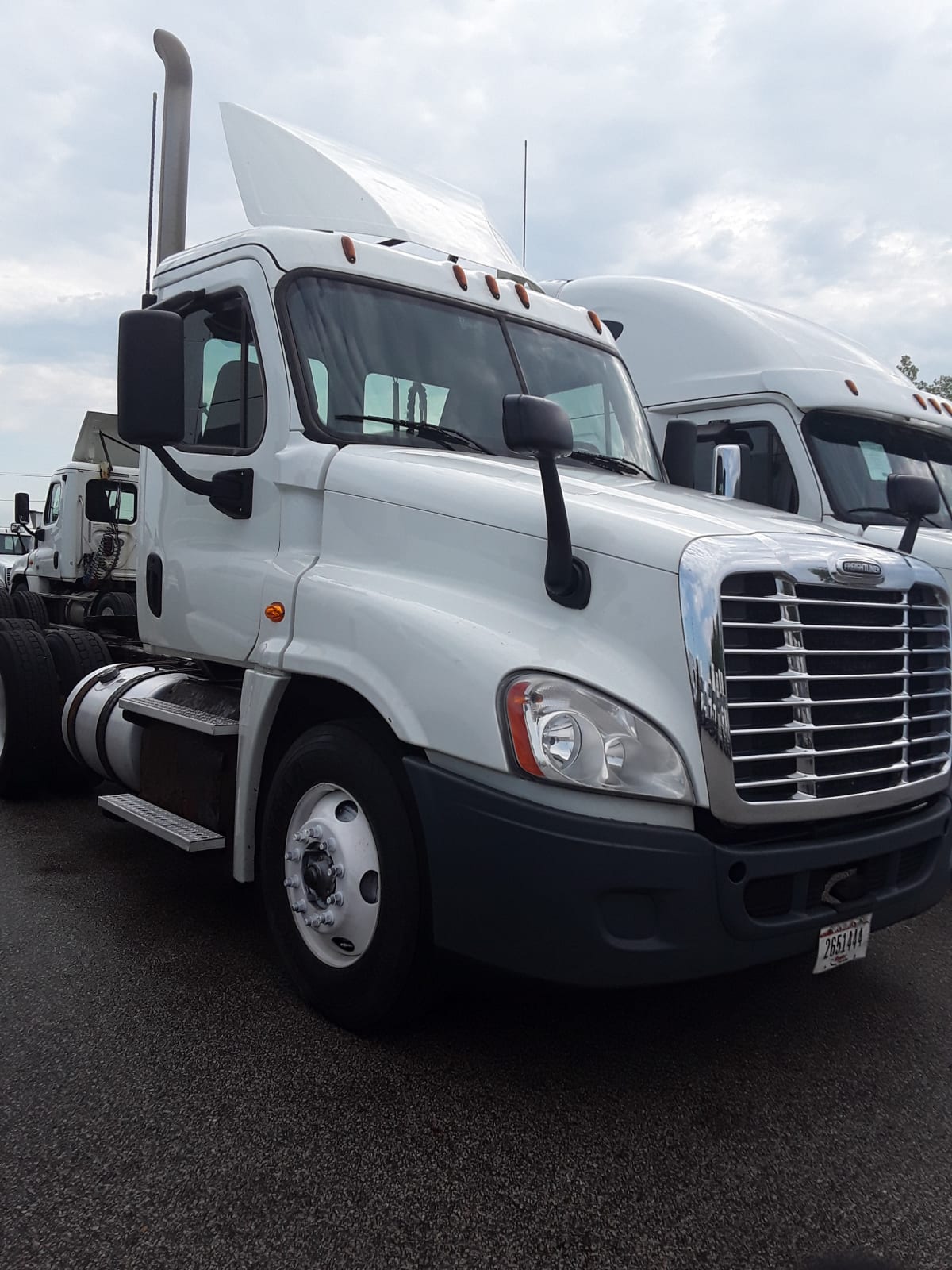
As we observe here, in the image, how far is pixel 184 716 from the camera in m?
4.40

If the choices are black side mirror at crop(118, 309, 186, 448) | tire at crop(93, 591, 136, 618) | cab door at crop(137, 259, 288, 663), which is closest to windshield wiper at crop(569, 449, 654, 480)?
cab door at crop(137, 259, 288, 663)

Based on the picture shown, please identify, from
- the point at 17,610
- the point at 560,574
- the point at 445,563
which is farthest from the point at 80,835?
the point at 17,610

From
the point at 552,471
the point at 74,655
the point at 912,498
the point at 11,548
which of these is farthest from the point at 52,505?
the point at 552,471

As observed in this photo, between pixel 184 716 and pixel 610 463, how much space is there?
1.99m

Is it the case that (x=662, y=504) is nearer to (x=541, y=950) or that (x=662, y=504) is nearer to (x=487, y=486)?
(x=487, y=486)

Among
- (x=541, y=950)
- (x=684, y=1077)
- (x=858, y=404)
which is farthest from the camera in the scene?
(x=858, y=404)

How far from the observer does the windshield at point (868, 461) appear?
6.37 metres

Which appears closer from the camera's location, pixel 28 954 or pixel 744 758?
pixel 744 758

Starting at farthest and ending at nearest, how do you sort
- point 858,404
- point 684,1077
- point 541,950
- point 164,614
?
1. point 858,404
2. point 164,614
3. point 684,1077
4. point 541,950

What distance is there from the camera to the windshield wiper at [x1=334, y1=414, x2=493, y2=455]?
3924mm

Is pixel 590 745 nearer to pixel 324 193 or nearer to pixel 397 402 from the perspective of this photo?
pixel 397 402

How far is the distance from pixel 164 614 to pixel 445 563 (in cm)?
183

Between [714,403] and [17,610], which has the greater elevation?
[714,403]

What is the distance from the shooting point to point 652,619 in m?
2.94
